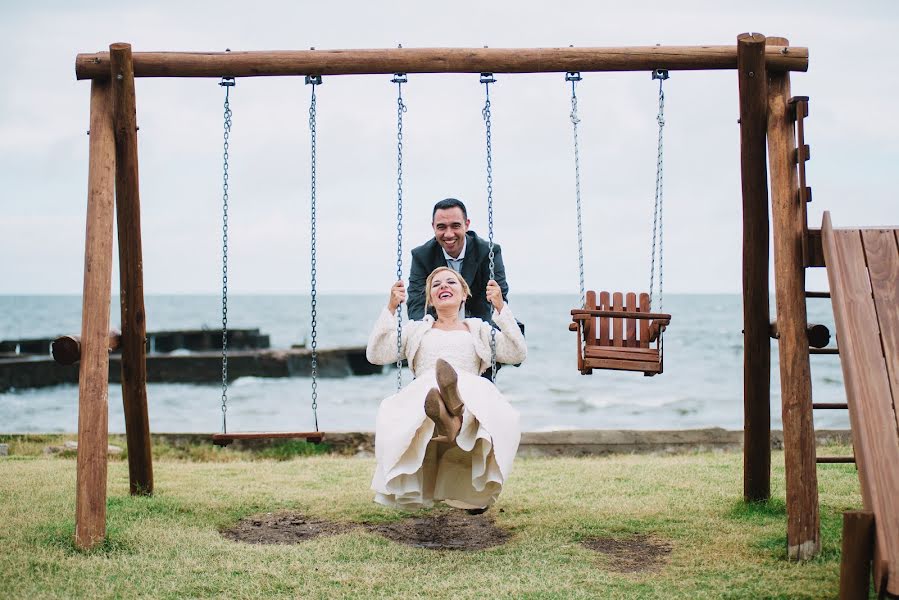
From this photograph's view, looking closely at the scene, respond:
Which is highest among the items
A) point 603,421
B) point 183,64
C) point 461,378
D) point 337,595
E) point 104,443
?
point 183,64

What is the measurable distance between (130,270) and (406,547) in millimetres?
2611

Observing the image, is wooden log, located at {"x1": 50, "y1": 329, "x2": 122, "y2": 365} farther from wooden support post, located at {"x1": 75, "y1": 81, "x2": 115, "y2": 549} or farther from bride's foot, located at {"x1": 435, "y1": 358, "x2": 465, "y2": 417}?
bride's foot, located at {"x1": 435, "y1": 358, "x2": 465, "y2": 417}

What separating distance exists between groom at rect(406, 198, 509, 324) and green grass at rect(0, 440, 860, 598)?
150 centimetres

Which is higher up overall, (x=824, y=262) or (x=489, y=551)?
(x=824, y=262)

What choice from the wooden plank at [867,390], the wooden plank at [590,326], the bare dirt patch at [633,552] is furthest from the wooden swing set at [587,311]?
the bare dirt patch at [633,552]

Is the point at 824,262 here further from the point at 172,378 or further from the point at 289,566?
the point at 172,378

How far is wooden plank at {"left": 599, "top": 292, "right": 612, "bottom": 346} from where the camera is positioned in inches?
268

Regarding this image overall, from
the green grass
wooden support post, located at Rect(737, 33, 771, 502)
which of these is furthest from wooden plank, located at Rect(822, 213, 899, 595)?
the green grass

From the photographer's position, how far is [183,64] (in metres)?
5.95

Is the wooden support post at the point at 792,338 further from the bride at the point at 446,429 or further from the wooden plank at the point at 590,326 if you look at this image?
the wooden plank at the point at 590,326

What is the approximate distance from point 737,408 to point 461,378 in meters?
21.0

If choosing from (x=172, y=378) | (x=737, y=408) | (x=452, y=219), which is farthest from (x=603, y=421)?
(x=452, y=219)

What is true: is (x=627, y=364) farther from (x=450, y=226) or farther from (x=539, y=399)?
(x=539, y=399)

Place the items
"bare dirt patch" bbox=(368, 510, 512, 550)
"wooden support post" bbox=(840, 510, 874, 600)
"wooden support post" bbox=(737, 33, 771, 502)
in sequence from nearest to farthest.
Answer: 1. "wooden support post" bbox=(840, 510, 874, 600)
2. "wooden support post" bbox=(737, 33, 771, 502)
3. "bare dirt patch" bbox=(368, 510, 512, 550)
